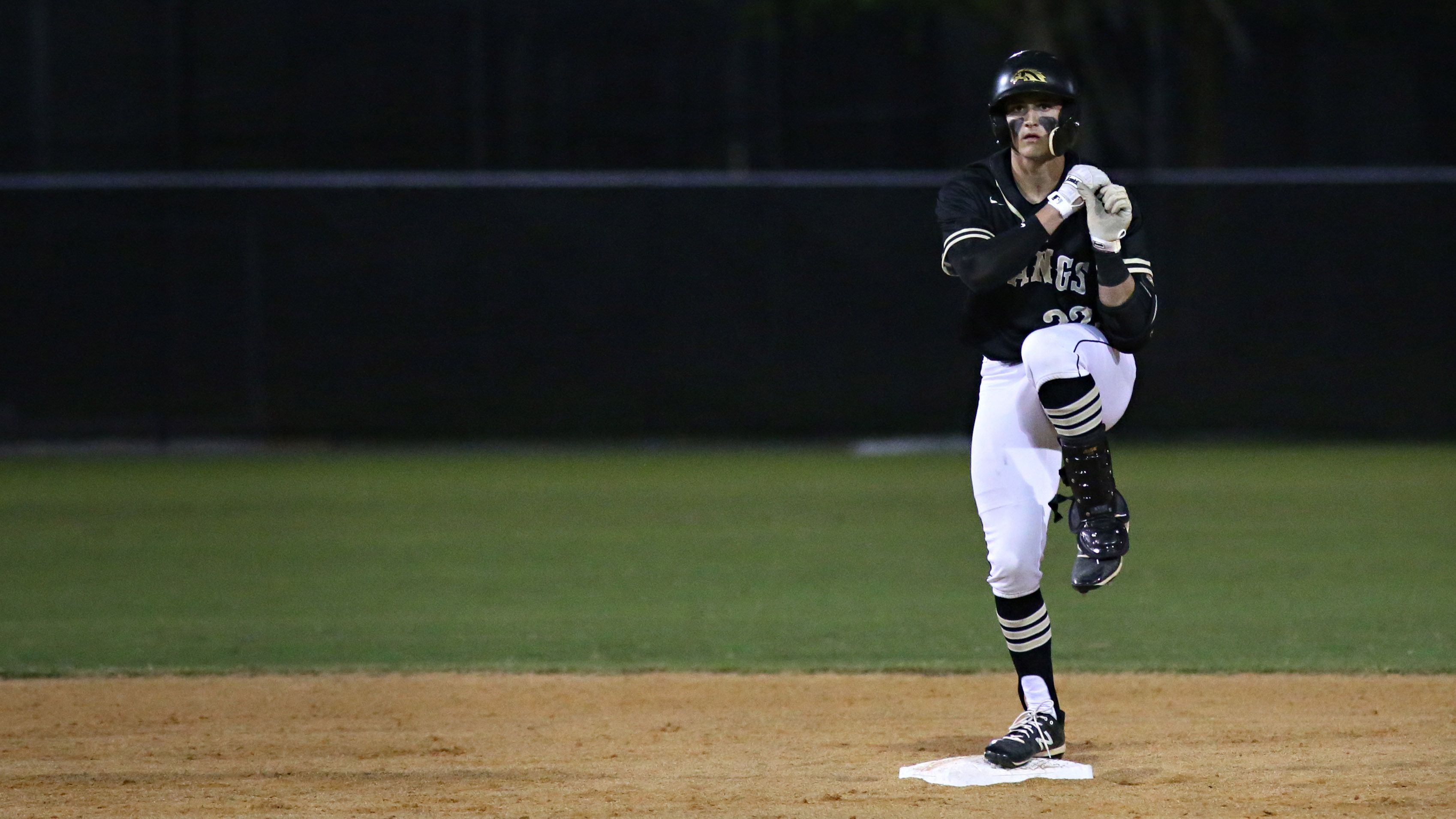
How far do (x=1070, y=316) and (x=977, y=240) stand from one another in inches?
14.7

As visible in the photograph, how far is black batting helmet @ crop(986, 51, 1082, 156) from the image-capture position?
453cm

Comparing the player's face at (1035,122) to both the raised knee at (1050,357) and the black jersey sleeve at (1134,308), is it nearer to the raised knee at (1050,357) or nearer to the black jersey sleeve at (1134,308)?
the black jersey sleeve at (1134,308)

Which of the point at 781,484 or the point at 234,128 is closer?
the point at 781,484

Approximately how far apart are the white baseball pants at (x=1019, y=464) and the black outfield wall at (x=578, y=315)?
12618 mm

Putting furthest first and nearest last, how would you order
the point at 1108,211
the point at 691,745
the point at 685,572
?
the point at 685,572
the point at 691,745
the point at 1108,211

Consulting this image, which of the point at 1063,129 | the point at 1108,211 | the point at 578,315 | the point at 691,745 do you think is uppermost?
the point at 1063,129

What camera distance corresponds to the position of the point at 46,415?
56.6 feet

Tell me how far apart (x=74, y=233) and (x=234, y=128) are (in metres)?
2.18

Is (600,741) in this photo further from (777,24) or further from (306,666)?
(777,24)

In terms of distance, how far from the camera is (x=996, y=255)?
438 cm

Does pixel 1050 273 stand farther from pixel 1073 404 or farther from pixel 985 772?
pixel 985 772

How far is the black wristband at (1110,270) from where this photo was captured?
4.44m

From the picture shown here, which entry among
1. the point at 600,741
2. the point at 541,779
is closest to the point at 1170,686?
the point at 600,741

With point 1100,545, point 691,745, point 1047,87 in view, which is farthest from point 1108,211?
point 691,745
